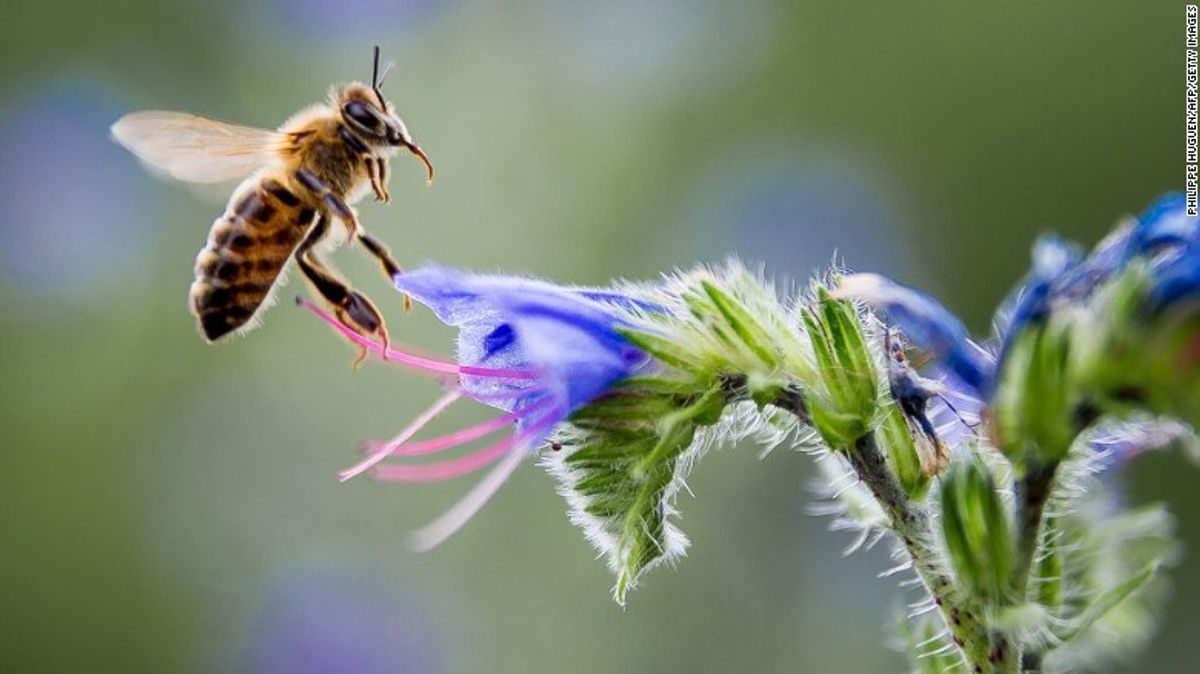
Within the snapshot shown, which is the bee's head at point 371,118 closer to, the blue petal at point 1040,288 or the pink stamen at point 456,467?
the pink stamen at point 456,467

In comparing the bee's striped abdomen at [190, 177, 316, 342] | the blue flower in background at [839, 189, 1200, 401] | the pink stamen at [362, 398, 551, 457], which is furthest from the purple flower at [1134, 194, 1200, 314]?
the bee's striped abdomen at [190, 177, 316, 342]

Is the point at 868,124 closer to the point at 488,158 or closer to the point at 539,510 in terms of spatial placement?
the point at 488,158

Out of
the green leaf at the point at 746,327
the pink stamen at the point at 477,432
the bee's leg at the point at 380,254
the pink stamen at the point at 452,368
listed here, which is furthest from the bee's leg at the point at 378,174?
the green leaf at the point at 746,327

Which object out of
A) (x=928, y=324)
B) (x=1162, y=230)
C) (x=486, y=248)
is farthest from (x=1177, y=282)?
(x=486, y=248)

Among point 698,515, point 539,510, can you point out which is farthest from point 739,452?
point 539,510

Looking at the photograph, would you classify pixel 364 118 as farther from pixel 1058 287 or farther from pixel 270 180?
pixel 1058 287
